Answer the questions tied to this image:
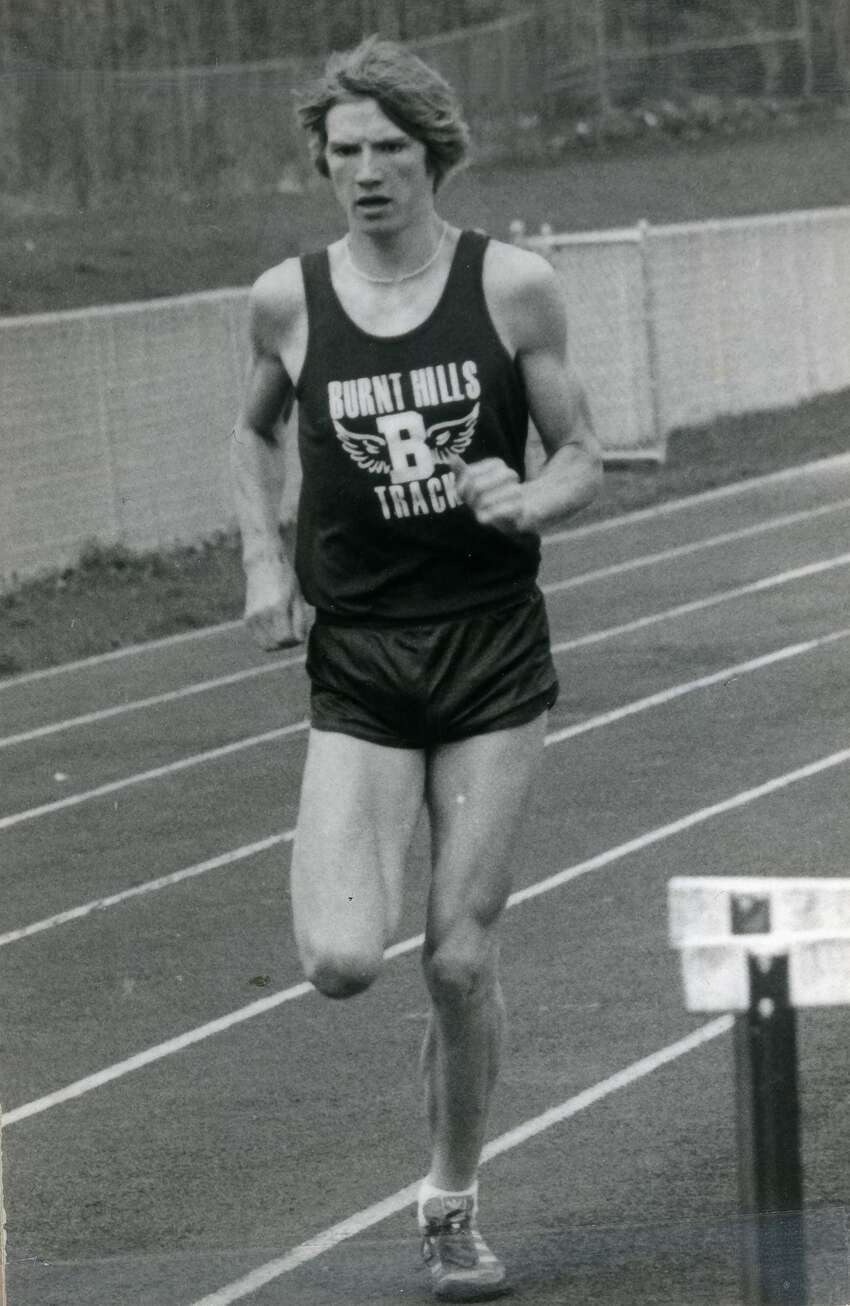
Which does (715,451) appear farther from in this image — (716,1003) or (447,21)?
(716,1003)

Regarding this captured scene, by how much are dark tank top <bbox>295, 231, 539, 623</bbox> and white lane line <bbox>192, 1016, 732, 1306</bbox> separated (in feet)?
3.80

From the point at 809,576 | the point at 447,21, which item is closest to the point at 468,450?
the point at 809,576

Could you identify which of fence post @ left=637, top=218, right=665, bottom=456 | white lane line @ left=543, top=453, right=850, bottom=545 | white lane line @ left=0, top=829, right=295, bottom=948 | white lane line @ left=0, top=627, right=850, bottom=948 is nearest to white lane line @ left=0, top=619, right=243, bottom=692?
white lane line @ left=543, top=453, right=850, bottom=545

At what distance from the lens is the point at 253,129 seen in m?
25.2

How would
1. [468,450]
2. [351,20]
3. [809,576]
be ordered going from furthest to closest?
[351,20]
[809,576]
[468,450]

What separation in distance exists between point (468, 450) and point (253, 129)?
21.7 meters

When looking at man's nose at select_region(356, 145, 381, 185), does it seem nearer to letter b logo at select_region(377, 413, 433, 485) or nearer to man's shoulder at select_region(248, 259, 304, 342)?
man's shoulder at select_region(248, 259, 304, 342)

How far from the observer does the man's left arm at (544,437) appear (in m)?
3.87

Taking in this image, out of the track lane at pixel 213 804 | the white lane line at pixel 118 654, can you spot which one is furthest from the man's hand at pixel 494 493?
the white lane line at pixel 118 654

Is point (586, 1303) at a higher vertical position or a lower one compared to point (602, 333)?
higher

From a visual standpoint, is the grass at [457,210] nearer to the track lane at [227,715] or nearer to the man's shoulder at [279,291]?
the track lane at [227,715]

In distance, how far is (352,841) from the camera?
161 inches

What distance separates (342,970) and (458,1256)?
564 mm

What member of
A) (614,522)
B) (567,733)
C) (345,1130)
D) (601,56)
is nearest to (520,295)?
(345,1130)
